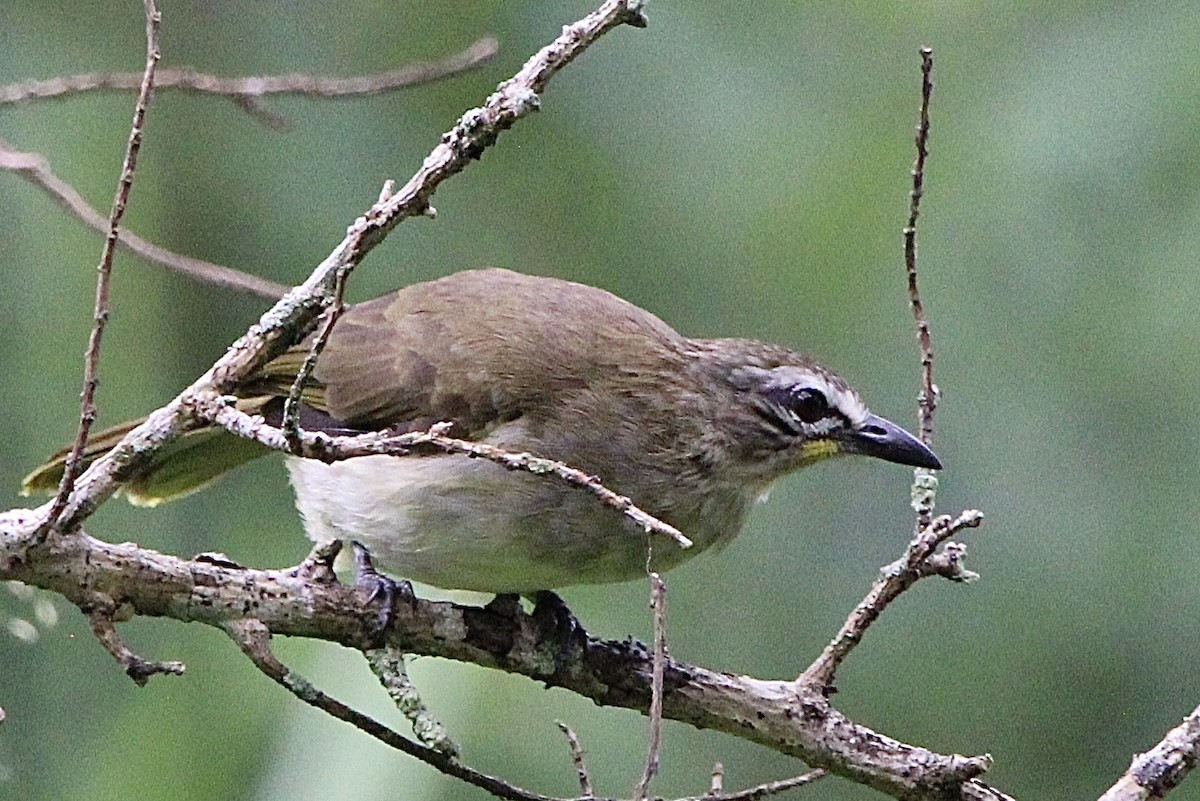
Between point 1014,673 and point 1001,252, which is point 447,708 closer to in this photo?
point 1014,673

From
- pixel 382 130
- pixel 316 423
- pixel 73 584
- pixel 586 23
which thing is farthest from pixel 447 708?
pixel 382 130

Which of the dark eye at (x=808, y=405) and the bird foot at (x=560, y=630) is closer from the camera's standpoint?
the bird foot at (x=560, y=630)

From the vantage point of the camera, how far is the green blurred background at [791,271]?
5.61 meters

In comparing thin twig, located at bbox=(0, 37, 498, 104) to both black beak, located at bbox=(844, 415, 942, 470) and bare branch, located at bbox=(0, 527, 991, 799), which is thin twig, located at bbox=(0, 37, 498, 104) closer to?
bare branch, located at bbox=(0, 527, 991, 799)


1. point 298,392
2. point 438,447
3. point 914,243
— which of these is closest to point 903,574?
point 914,243

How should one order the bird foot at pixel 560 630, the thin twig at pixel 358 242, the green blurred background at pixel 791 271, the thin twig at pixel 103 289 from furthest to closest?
the green blurred background at pixel 791 271 < the bird foot at pixel 560 630 < the thin twig at pixel 358 242 < the thin twig at pixel 103 289

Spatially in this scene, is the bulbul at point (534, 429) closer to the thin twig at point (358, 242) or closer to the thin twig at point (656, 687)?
the thin twig at point (358, 242)

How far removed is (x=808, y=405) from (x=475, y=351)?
0.85 m

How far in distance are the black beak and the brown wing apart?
1.64 ft

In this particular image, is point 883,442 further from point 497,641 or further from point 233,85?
point 233,85

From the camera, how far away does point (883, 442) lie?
4.50 m

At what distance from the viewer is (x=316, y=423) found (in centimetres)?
457

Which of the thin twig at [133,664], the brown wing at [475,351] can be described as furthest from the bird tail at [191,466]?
the thin twig at [133,664]

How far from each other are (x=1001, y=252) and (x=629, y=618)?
1.85 metres
